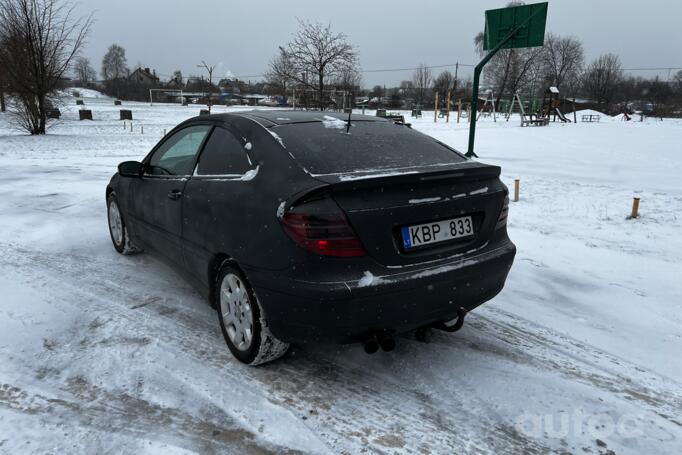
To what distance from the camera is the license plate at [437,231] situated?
8.36 ft

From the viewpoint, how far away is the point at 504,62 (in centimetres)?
4809

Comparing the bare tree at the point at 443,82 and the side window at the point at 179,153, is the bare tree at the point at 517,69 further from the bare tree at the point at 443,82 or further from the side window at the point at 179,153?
the side window at the point at 179,153

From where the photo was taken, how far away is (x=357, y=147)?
3.06 m

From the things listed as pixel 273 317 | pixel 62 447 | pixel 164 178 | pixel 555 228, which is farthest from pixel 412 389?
pixel 555 228

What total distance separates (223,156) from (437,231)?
1.53 metres

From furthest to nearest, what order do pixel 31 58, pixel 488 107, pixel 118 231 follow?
pixel 488 107
pixel 31 58
pixel 118 231

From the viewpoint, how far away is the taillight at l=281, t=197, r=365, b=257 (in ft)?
7.75

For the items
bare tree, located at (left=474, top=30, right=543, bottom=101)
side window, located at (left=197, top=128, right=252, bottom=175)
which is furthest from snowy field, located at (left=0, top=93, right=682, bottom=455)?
bare tree, located at (left=474, top=30, right=543, bottom=101)

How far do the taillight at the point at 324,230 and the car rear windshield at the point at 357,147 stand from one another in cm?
32

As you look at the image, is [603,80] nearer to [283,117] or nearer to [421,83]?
[421,83]

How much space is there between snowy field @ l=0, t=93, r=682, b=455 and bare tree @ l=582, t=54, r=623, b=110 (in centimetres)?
6831

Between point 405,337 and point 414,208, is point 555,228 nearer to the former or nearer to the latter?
point 405,337

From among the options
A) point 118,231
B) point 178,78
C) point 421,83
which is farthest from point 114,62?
point 118,231

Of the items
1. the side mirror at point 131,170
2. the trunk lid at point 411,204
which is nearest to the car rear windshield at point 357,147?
the trunk lid at point 411,204
